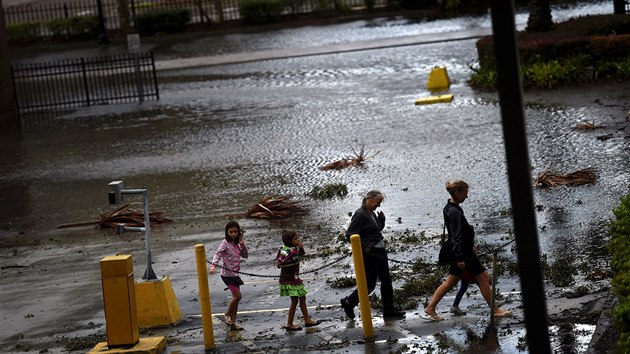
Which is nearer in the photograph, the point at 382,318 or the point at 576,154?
the point at 382,318

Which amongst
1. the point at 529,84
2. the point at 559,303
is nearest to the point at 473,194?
the point at 559,303

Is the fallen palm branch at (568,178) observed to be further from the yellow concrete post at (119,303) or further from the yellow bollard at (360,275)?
the yellow concrete post at (119,303)

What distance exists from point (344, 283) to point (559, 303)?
9.12ft

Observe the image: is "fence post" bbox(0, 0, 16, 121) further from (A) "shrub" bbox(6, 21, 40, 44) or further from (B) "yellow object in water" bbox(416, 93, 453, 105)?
(A) "shrub" bbox(6, 21, 40, 44)

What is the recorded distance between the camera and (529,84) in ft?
82.1

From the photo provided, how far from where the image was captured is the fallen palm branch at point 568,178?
17.2 m

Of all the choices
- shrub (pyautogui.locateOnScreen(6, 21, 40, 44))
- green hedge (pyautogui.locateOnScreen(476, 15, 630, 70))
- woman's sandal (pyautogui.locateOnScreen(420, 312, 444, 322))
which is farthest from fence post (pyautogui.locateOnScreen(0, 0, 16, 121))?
woman's sandal (pyautogui.locateOnScreen(420, 312, 444, 322))

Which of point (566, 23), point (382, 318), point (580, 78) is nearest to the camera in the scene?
point (382, 318)

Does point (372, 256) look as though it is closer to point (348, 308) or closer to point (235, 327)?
point (348, 308)

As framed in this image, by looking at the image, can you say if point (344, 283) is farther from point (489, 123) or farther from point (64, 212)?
point (489, 123)

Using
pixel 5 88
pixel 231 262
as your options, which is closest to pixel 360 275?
pixel 231 262

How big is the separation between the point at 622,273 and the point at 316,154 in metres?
11.6

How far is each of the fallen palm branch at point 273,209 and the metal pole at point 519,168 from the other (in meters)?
10.2

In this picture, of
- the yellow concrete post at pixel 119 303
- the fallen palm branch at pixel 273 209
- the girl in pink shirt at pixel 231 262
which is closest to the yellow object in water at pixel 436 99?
the fallen palm branch at pixel 273 209
